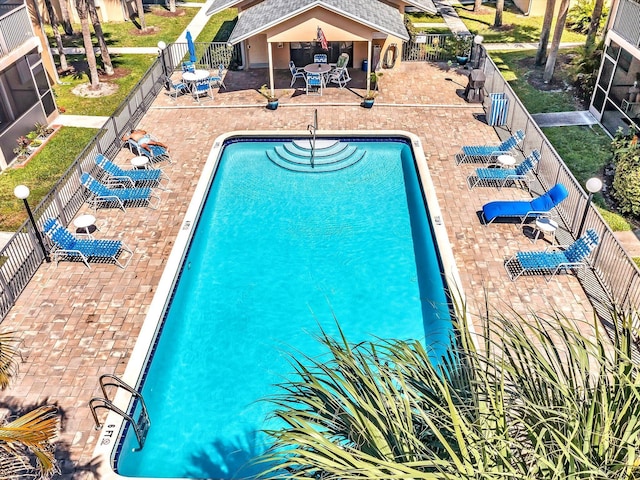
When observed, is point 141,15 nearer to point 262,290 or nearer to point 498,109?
point 498,109

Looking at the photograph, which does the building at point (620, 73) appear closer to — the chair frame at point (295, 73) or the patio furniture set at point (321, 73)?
the patio furniture set at point (321, 73)

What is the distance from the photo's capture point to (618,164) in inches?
722

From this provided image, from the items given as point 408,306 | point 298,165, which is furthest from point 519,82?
point 408,306

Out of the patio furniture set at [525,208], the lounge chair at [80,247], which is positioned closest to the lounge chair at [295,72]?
the patio furniture set at [525,208]

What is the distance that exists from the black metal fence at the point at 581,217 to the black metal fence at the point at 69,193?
1373cm

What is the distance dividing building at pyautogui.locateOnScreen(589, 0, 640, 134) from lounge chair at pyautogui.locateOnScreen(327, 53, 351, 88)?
1051cm

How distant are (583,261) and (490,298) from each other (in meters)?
2.77

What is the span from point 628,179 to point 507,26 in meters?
20.0

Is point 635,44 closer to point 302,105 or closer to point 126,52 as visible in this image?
point 302,105

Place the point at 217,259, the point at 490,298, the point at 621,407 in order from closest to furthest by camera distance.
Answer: the point at 621,407 < the point at 490,298 < the point at 217,259

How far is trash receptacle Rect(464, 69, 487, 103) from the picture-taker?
23.9 meters

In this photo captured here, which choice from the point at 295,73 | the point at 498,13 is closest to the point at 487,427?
the point at 295,73

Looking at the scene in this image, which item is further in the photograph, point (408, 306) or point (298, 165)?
point (298, 165)

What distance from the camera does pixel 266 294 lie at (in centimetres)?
1525
